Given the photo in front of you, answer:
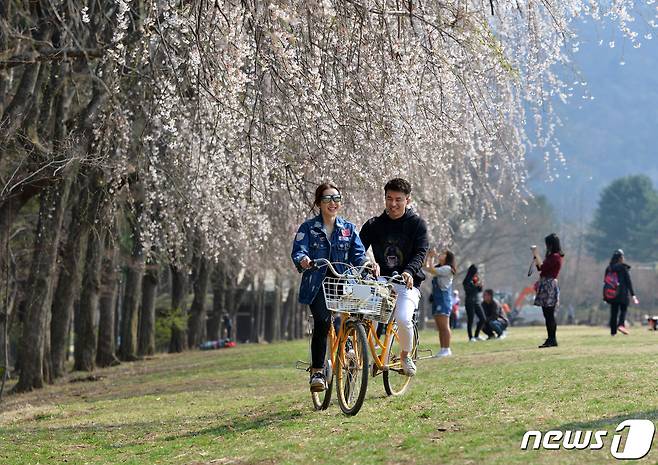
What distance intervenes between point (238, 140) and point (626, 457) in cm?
1054

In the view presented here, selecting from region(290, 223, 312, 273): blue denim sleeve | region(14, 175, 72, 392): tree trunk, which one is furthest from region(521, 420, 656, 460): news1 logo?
region(14, 175, 72, 392): tree trunk

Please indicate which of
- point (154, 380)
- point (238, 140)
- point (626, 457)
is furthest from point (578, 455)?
point (154, 380)

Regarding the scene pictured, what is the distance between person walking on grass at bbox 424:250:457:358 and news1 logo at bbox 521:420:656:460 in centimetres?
971

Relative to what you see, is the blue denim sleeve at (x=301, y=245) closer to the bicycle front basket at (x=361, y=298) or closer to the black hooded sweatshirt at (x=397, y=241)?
the bicycle front basket at (x=361, y=298)

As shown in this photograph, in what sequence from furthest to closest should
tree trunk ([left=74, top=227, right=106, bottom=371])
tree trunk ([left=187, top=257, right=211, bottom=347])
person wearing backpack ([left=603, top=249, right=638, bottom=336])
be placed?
tree trunk ([left=187, top=257, right=211, bottom=347])
tree trunk ([left=74, top=227, right=106, bottom=371])
person wearing backpack ([left=603, top=249, right=638, bottom=336])

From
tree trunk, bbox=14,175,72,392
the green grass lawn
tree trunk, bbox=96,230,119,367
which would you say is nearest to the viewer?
the green grass lawn

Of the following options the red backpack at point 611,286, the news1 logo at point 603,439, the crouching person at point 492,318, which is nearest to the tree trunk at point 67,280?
the crouching person at point 492,318

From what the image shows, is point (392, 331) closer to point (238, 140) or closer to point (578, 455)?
point (578, 455)

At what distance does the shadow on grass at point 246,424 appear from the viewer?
1068cm

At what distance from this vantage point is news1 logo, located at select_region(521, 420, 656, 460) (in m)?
7.63

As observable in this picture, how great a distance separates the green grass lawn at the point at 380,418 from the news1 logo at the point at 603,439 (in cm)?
9

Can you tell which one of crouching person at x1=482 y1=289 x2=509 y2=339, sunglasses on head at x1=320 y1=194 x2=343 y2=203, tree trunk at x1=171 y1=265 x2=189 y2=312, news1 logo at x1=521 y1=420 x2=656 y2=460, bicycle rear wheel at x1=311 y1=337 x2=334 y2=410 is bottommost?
news1 logo at x1=521 y1=420 x2=656 y2=460

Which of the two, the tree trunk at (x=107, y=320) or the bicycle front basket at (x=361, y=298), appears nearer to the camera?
the bicycle front basket at (x=361, y=298)

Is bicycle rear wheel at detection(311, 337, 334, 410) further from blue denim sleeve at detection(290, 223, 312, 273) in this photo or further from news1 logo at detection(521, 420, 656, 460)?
news1 logo at detection(521, 420, 656, 460)
